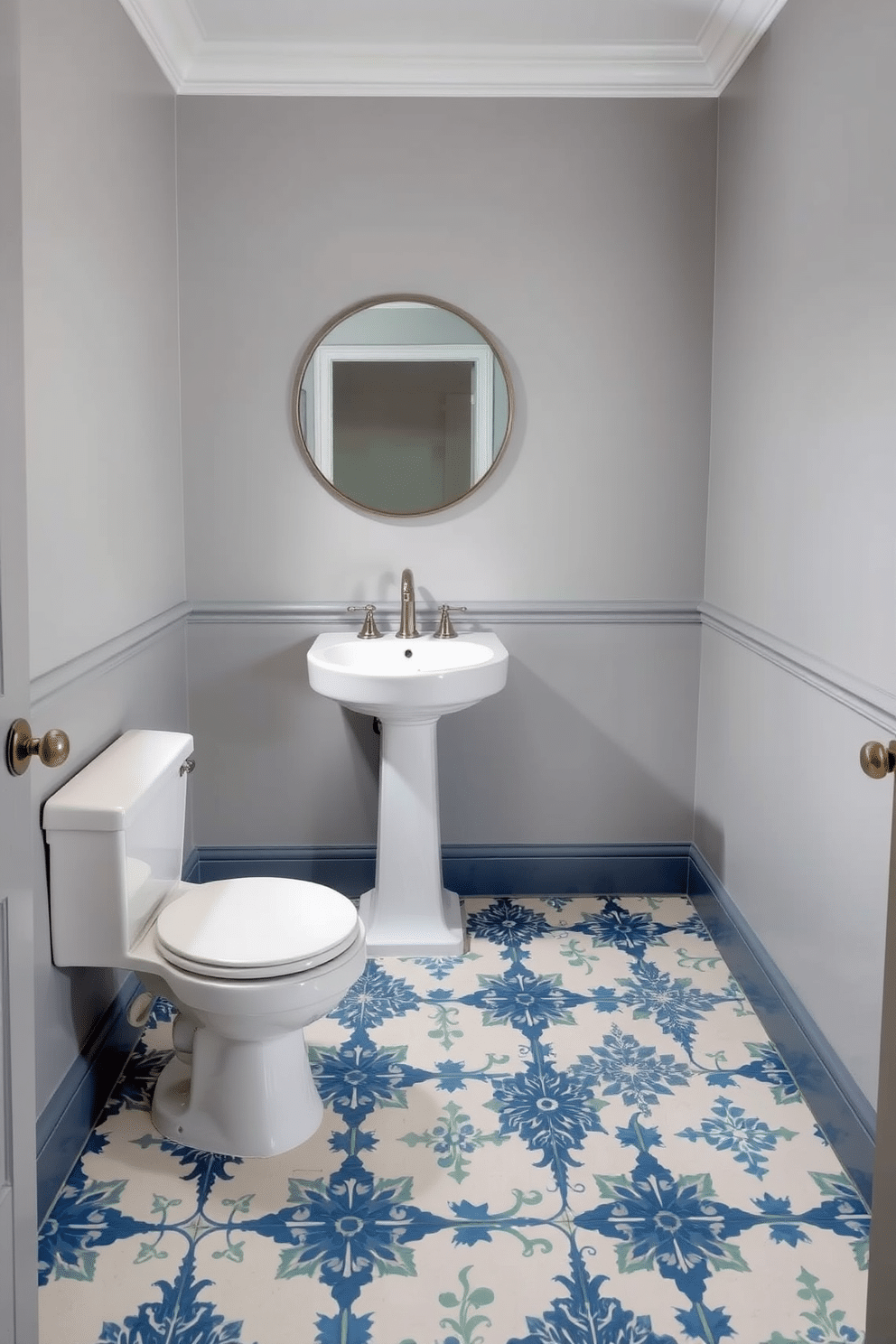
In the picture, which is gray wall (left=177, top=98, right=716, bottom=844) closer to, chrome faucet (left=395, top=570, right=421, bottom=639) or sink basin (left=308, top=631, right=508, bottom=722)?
chrome faucet (left=395, top=570, right=421, bottom=639)

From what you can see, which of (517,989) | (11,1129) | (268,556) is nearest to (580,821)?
(517,989)

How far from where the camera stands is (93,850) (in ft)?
6.56

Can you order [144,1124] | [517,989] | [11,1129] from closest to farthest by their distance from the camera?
1. [11,1129]
2. [144,1124]
3. [517,989]

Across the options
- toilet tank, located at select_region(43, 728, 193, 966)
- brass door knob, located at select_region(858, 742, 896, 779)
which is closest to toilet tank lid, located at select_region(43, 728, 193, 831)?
toilet tank, located at select_region(43, 728, 193, 966)

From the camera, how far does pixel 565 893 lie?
10.9 feet

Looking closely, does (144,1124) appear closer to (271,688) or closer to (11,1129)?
(11,1129)

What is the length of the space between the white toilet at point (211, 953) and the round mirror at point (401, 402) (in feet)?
4.05

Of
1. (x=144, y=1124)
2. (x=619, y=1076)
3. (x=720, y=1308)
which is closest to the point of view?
(x=720, y=1308)

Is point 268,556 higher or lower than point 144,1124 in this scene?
higher

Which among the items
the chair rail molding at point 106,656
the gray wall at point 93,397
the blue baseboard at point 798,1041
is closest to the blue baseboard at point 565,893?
the blue baseboard at point 798,1041

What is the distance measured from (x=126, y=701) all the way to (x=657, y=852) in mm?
1670

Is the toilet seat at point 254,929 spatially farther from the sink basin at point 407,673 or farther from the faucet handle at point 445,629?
the faucet handle at point 445,629

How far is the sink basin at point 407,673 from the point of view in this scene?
2.63 m

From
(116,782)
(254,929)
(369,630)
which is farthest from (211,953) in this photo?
(369,630)
